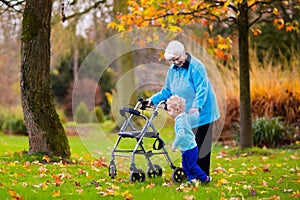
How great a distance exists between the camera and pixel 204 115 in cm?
631

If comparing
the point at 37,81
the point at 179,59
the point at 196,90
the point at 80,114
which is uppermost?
the point at 179,59

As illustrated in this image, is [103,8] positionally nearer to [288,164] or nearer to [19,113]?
[19,113]

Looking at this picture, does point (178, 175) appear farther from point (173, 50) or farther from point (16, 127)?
point (16, 127)

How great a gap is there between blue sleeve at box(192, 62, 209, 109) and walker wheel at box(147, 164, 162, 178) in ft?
3.51

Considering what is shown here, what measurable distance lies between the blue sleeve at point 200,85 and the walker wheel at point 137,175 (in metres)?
1.00

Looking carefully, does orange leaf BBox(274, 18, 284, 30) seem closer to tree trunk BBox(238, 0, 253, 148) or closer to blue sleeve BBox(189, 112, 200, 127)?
tree trunk BBox(238, 0, 253, 148)

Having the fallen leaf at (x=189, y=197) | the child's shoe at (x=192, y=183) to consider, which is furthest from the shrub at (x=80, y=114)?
→ the fallen leaf at (x=189, y=197)

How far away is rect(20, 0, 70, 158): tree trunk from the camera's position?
26.1 ft

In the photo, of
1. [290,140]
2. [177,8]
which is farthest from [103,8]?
[290,140]

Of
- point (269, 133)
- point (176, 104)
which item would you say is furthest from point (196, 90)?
point (269, 133)

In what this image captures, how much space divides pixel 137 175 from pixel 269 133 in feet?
20.3

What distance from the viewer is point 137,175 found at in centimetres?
634

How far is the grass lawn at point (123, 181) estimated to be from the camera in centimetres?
542

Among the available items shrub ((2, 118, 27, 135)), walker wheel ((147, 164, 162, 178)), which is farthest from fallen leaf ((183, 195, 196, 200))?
shrub ((2, 118, 27, 135))
